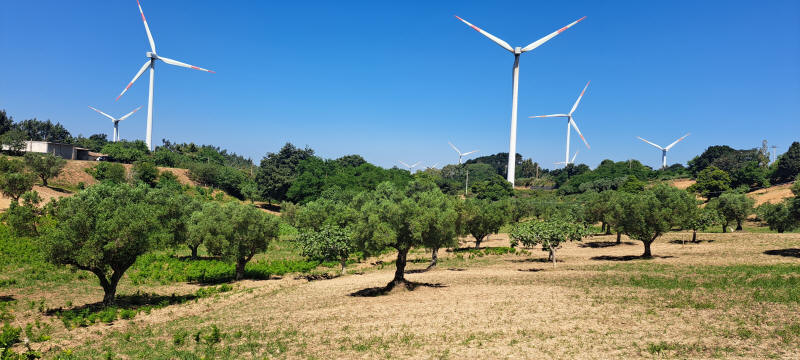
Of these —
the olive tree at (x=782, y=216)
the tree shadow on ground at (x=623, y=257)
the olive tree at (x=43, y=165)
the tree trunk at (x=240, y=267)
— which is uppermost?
the olive tree at (x=43, y=165)

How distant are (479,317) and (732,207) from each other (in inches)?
2831

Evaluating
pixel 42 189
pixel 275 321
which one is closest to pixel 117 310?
pixel 275 321

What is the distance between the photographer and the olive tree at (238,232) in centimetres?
4391

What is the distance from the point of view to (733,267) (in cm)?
4016

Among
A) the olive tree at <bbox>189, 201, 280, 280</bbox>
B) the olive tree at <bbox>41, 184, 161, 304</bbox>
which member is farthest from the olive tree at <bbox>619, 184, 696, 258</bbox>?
the olive tree at <bbox>41, 184, 161, 304</bbox>

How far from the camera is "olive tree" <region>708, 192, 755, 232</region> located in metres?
73.9

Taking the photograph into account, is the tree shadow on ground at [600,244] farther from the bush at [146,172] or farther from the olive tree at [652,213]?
the bush at [146,172]

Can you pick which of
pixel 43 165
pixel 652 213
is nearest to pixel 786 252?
pixel 652 213

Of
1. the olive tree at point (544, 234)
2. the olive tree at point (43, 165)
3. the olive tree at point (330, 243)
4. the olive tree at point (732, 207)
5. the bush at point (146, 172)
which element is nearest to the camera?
the olive tree at point (330, 243)

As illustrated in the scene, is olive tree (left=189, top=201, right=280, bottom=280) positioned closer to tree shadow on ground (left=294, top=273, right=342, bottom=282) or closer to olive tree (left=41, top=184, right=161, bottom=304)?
tree shadow on ground (left=294, top=273, right=342, bottom=282)

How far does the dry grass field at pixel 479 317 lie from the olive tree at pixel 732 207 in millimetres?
34506

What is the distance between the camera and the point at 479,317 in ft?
84.2

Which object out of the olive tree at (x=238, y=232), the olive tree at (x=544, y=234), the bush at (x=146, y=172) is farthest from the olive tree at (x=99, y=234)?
the bush at (x=146, y=172)

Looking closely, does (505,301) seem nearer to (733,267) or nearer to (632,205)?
→ (733,267)
